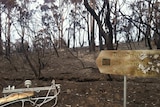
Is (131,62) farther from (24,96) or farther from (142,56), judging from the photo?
(24,96)

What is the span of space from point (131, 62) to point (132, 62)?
1cm

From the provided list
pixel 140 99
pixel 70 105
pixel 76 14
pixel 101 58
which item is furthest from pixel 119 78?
pixel 76 14

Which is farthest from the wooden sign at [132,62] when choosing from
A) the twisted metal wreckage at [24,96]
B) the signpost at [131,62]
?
the twisted metal wreckage at [24,96]

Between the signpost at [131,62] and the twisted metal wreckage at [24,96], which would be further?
the twisted metal wreckage at [24,96]

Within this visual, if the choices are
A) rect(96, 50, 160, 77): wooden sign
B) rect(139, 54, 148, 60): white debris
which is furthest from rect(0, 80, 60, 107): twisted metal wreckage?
rect(139, 54, 148, 60): white debris

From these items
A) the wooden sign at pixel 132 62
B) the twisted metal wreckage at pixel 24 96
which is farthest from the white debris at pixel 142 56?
the twisted metal wreckage at pixel 24 96

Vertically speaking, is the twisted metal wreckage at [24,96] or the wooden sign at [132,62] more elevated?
the wooden sign at [132,62]

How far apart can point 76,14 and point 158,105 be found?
2220 centimetres

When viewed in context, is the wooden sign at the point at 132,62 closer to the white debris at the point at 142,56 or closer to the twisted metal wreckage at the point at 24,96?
the white debris at the point at 142,56

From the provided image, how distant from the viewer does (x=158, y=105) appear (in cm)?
643

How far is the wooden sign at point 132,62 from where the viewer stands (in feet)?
11.0

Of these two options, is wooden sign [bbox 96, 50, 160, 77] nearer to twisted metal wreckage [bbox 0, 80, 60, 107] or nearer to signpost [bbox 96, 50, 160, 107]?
signpost [bbox 96, 50, 160, 107]

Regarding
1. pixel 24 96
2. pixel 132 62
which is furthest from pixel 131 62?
pixel 24 96

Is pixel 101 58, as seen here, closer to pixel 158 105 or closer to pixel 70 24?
pixel 158 105
